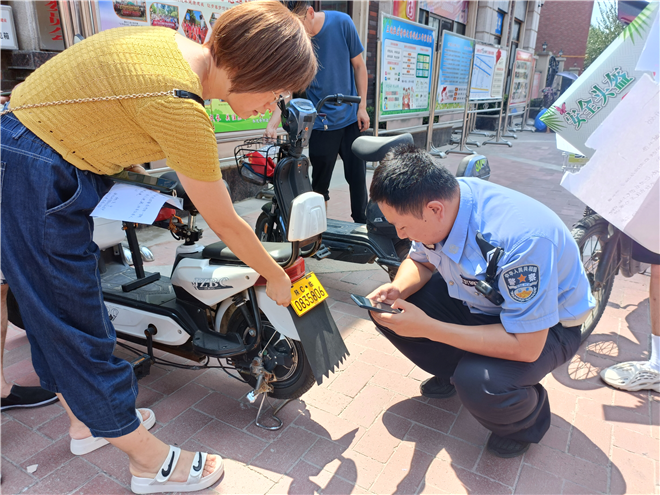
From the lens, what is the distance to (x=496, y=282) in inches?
66.8

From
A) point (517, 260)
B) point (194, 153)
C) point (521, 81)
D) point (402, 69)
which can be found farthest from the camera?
point (521, 81)

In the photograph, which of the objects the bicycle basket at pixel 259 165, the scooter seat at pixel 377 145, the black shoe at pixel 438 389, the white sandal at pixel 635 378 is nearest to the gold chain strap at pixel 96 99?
the bicycle basket at pixel 259 165

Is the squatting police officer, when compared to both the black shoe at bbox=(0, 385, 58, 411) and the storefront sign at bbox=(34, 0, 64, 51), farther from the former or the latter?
the storefront sign at bbox=(34, 0, 64, 51)

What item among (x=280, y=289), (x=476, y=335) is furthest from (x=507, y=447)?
(x=280, y=289)

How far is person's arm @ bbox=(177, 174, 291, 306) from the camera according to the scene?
1.36 metres

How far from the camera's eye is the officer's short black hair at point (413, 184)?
5.39ft

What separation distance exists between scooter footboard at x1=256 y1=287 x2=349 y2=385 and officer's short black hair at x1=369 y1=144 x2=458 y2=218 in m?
0.59

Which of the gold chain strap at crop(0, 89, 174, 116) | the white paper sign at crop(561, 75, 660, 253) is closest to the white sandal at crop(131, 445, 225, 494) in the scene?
the gold chain strap at crop(0, 89, 174, 116)

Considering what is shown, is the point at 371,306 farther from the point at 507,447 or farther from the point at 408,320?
the point at 507,447

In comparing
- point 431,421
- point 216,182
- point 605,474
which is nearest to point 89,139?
point 216,182

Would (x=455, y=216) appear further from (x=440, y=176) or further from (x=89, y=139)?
(x=89, y=139)

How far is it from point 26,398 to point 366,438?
1.59 meters

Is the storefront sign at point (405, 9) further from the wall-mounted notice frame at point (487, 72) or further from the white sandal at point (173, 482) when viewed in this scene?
the white sandal at point (173, 482)

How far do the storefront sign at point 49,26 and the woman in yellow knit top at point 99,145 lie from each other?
3023mm
